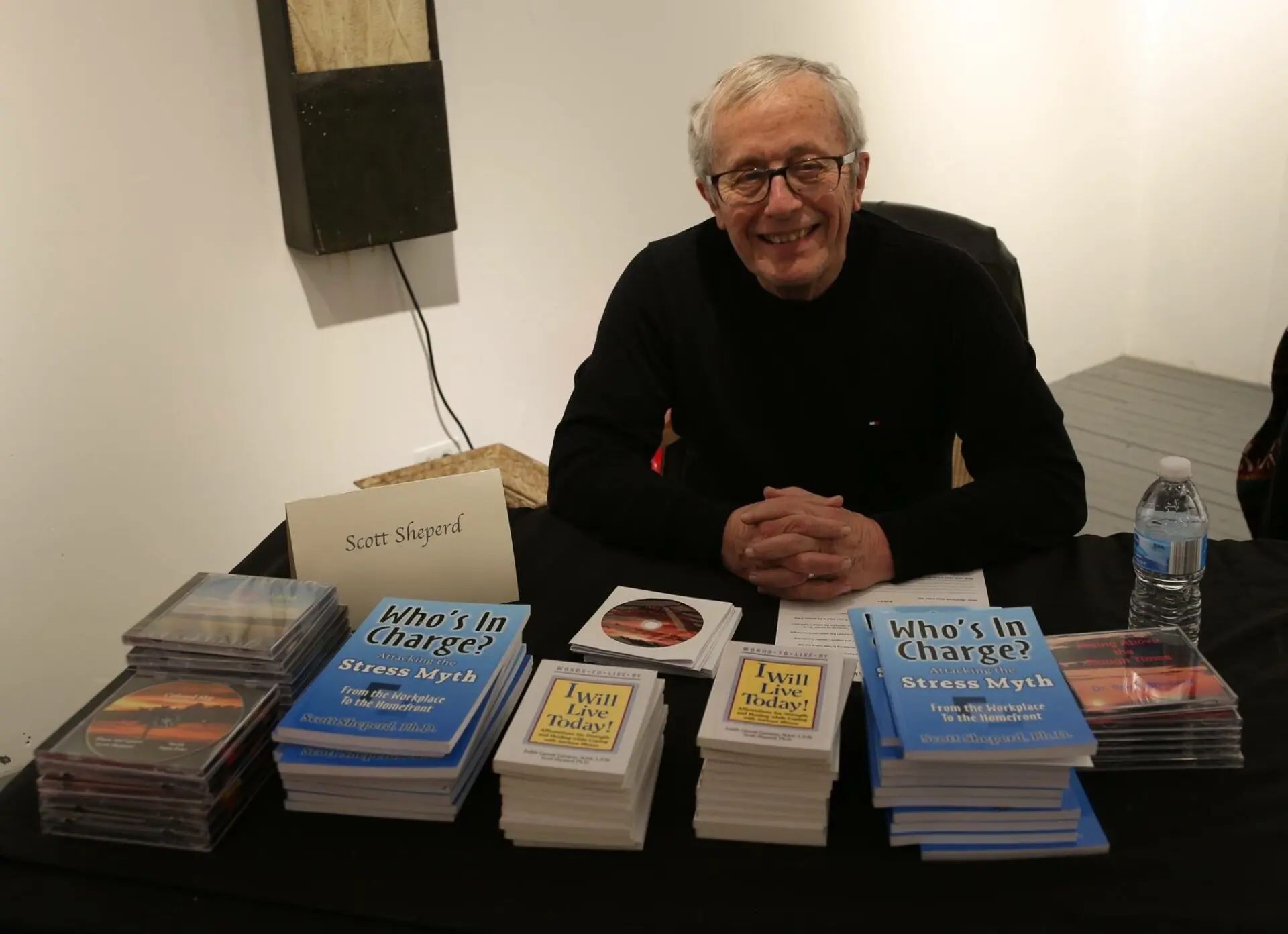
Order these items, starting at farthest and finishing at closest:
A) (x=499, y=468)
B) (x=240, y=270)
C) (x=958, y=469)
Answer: (x=958, y=469)
(x=499, y=468)
(x=240, y=270)

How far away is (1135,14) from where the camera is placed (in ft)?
14.3

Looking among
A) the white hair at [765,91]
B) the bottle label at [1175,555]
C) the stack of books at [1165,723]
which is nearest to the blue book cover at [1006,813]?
the stack of books at [1165,723]

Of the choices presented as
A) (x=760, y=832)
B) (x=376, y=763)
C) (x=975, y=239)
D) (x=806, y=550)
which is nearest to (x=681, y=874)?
(x=760, y=832)

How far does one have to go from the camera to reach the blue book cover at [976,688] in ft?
3.02

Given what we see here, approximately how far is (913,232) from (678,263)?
0.38 meters

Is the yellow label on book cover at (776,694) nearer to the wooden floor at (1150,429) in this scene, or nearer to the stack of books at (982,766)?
the stack of books at (982,766)

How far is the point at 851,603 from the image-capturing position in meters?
1.39

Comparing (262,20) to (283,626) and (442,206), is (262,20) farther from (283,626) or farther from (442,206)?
(283,626)

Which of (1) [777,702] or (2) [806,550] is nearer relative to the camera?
(1) [777,702]

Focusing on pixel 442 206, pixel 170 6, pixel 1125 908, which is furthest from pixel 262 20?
pixel 1125 908

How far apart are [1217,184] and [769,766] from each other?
4215 millimetres

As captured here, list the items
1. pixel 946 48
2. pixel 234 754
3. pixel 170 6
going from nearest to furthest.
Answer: pixel 234 754, pixel 170 6, pixel 946 48

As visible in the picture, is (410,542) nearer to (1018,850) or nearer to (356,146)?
(1018,850)

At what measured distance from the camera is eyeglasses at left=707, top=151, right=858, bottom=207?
1621mm
